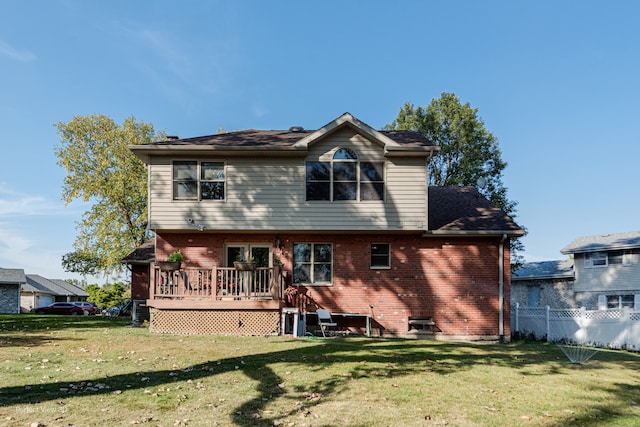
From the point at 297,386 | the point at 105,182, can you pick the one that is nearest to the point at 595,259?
the point at 297,386

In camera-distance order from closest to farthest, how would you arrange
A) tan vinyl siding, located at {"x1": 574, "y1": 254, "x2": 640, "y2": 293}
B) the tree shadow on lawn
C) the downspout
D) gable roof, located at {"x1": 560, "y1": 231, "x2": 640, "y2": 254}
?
the tree shadow on lawn, the downspout, tan vinyl siding, located at {"x1": 574, "y1": 254, "x2": 640, "y2": 293}, gable roof, located at {"x1": 560, "y1": 231, "x2": 640, "y2": 254}

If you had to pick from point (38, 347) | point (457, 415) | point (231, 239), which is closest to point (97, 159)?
point (231, 239)

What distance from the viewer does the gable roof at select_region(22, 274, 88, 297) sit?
5069 cm

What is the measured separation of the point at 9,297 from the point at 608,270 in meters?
49.8

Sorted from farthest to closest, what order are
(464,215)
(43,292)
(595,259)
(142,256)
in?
1. (43,292)
2. (595,259)
3. (142,256)
4. (464,215)

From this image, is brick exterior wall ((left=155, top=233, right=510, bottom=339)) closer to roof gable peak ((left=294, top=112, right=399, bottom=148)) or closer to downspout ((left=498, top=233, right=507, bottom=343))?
downspout ((left=498, top=233, right=507, bottom=343))

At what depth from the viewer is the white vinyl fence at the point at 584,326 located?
1520 cm

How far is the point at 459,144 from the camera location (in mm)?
31906

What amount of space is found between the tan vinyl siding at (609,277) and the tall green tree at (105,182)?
29431mm

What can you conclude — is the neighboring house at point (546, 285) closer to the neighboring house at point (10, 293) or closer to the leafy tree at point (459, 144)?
the leafy tree at point (459, 144)

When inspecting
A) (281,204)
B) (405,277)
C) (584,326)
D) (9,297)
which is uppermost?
(281,204)

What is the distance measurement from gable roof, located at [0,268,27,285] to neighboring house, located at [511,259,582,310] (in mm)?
43388

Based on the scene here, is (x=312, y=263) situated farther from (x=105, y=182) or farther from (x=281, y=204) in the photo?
(x=105, y=182)

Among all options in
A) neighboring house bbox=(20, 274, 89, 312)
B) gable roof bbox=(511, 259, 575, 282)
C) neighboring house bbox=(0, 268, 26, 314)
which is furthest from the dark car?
gable roof bbox=(511, 259, 575, 282)
